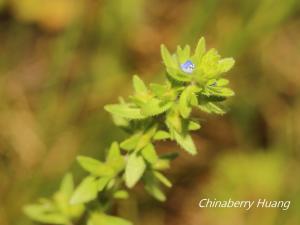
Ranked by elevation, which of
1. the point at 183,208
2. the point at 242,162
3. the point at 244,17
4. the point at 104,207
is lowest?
the point at 104,207

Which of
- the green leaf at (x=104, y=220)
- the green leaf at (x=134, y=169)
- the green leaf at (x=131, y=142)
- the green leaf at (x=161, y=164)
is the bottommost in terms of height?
the green leaf at (x=104, y=220)

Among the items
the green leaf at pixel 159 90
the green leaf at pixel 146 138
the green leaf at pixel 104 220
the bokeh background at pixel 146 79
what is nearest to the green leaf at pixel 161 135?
the green leaf at pixel 146 138

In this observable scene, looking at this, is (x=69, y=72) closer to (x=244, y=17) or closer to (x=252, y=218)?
(x=244, y=17)

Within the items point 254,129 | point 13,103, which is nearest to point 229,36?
point 254,129

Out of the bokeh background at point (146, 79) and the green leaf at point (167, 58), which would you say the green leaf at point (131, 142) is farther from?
the bokeh background at point (146, 79)

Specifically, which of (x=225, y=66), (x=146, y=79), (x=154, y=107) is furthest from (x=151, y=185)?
(x=146, y=79)

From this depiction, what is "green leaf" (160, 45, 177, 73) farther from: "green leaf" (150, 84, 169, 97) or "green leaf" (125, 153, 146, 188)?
"green leaf" (125, 153, 146, 188)

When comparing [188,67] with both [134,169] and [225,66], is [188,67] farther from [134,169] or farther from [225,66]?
[134,169]
